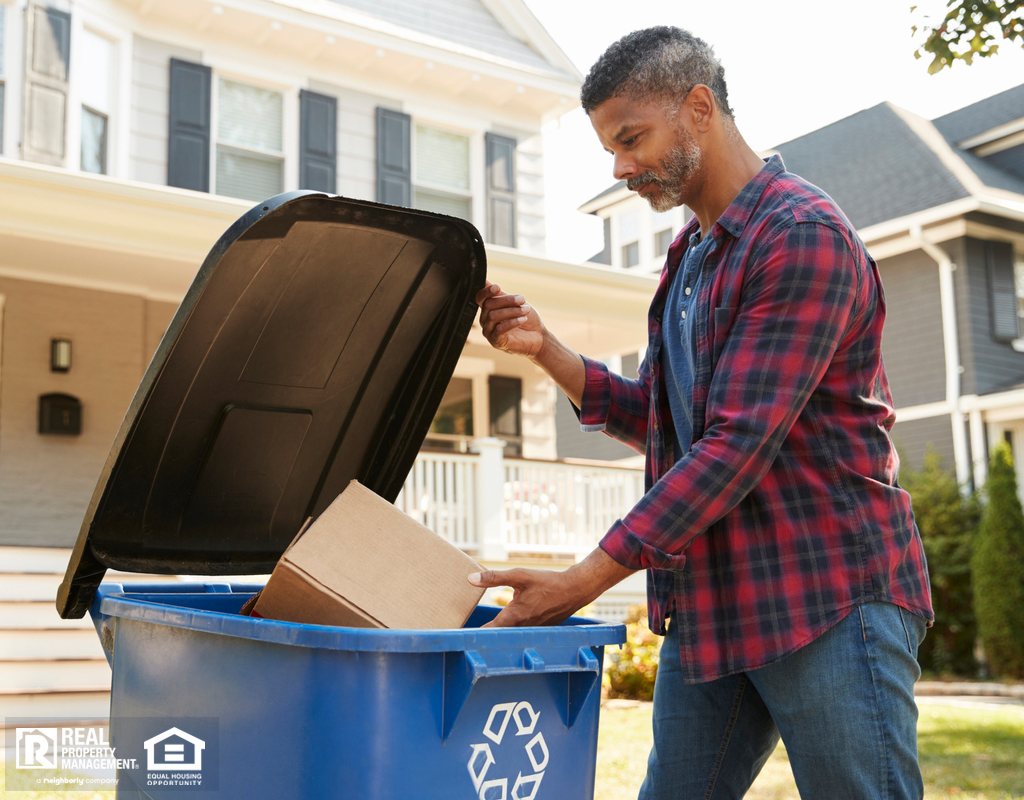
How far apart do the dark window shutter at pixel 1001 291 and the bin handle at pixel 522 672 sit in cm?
1333

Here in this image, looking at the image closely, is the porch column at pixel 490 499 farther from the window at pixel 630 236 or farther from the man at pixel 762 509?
the window at pixel 630 236

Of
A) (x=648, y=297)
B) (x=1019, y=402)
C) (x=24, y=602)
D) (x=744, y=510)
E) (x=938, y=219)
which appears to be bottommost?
(x=24, y=602)

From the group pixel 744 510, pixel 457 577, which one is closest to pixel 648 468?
pixel 744 510

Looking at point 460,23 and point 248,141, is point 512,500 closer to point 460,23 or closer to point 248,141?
point 248,141

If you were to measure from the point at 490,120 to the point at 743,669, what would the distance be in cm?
1012

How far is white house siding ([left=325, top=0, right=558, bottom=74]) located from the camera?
1090 cm

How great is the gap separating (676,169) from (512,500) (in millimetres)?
7633

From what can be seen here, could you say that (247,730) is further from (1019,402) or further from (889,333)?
(889,333)

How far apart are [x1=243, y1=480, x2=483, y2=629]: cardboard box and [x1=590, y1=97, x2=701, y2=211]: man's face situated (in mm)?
855

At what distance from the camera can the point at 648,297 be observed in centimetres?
960

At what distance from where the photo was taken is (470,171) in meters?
11.0

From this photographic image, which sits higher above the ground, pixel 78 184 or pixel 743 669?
pixel 78 184

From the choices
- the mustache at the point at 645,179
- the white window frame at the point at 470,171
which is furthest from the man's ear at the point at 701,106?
the white window frame at the point at 470,171

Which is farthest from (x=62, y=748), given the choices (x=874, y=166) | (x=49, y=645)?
(x=874, y=166)
